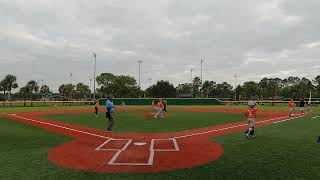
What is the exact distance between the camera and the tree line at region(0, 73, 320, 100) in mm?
95500

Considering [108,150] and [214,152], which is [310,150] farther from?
[108,150]

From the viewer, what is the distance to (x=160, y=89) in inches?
4791

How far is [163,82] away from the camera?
12275 cm

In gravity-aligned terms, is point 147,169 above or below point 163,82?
below

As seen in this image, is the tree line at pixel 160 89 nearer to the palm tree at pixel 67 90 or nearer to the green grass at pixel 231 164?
the palm tree at pixel 67 90

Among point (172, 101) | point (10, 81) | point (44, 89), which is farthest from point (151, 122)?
point (44, 89)

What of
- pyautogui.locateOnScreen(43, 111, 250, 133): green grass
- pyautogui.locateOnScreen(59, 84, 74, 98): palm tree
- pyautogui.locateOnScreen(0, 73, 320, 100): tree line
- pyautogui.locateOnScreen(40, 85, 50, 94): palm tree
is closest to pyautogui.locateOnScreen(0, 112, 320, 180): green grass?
pyautogui.locateOnScreen(43, 111, 250, 133): green grass

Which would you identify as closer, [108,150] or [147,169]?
[147,169]

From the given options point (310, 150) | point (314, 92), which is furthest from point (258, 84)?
point (310, 150)

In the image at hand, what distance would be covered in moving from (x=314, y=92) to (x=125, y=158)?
98656 millimetres

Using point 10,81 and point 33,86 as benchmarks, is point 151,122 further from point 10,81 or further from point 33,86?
point 33,86

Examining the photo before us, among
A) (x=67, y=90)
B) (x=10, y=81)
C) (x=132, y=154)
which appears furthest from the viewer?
(x=67, y=90)

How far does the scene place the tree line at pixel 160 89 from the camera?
9550cm

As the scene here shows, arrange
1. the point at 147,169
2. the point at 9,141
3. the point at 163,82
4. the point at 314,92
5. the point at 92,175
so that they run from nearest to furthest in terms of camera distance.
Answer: the point at 92,175, the point at 147,169, the point at 9,141, the point at 314,92, the point at 163,82
